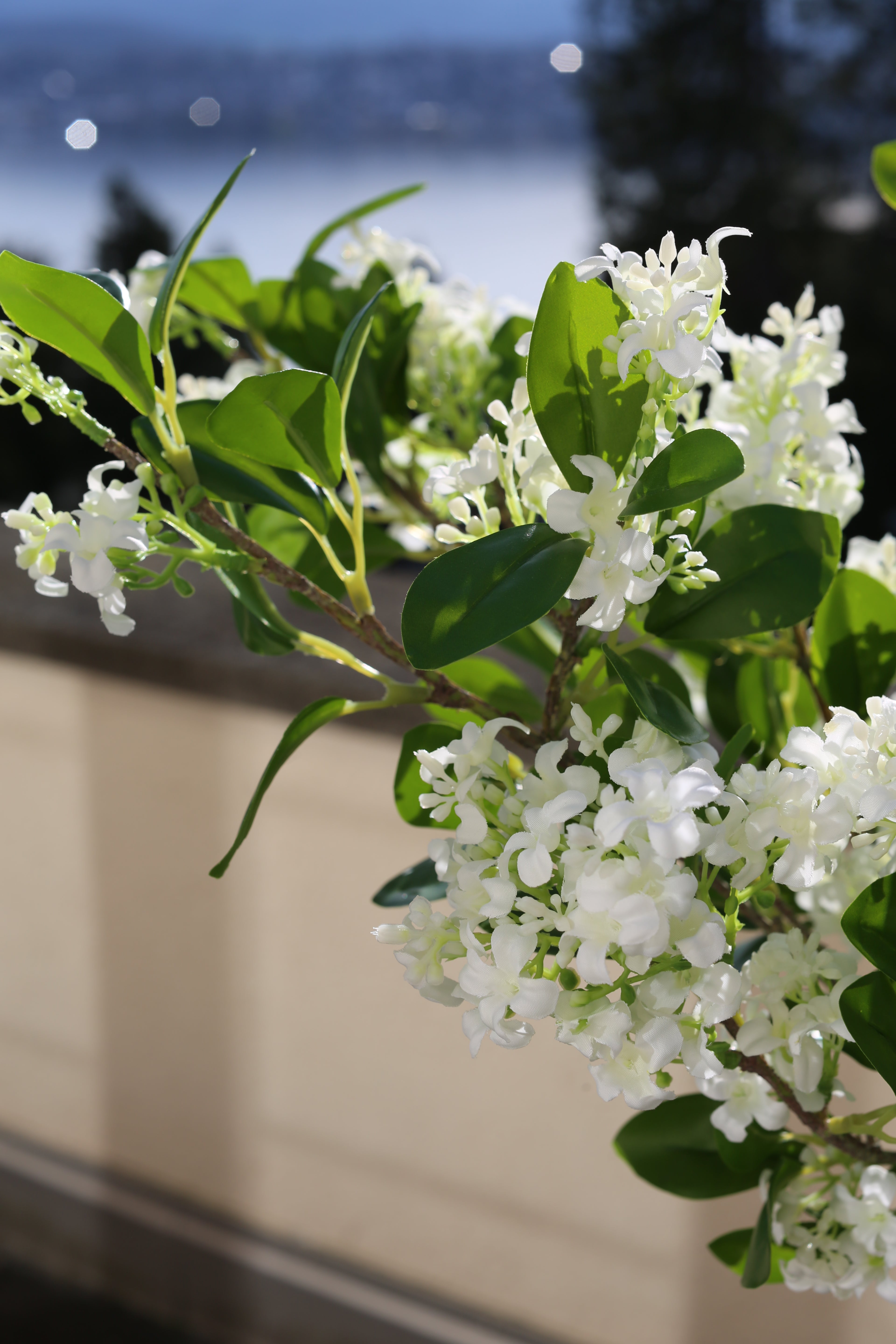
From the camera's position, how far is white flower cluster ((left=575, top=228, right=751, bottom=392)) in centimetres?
28

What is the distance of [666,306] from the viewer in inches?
11.7

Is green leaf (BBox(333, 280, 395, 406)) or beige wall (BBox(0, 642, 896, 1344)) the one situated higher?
green leaf (BBox(333, 280, 395, 406))

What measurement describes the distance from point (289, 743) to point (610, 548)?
0.44 ft

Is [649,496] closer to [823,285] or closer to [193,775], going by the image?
[823,285]

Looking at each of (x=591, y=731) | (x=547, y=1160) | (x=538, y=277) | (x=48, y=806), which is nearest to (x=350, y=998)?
(x=547, y=1160)

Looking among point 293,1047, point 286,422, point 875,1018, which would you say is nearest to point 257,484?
point 286,422

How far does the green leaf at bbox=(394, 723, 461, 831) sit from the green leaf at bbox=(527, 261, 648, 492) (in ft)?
0.40

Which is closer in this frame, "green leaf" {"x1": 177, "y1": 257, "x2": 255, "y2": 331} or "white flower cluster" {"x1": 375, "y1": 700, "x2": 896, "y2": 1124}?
"white flower cluster" {"x1": 375, "y1": 700, "x2": 896, "y2": 1124}

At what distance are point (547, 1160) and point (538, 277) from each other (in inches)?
36.4

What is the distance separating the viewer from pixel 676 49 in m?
0.99

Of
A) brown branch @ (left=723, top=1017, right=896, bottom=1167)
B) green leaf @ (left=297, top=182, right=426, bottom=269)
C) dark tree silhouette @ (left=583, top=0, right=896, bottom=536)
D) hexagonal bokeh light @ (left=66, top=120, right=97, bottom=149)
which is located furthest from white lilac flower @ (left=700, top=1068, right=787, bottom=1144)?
hexagonal bokeh light @ (left=66, top=120, right=97, bottom=149)

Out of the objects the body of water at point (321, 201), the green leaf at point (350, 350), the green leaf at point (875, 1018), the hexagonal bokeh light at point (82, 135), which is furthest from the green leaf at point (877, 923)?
the hexagonal bokeh light at point (82, 135)

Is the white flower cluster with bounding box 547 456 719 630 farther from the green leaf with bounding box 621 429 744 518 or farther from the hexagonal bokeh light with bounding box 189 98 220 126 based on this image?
the hexagonal bokeh light with bounding box 189 98 220 126

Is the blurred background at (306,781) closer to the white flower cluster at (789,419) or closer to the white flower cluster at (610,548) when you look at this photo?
the white flower cluster at (789,419)
